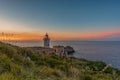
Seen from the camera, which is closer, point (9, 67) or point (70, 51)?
point (9, 67)

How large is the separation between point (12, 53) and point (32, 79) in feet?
20.5

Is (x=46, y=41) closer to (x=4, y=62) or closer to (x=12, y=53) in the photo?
(x=12, y=53)

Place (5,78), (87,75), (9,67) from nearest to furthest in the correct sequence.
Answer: (5,78)
(9,67)
(87,75)

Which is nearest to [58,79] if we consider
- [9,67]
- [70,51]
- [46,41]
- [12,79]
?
[9,67]

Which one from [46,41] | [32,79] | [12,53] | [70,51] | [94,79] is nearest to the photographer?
[32,79]

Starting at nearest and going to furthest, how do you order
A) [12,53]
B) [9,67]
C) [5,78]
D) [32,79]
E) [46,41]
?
[5,78] → [32,79] → [9,67] → [12,53] → [46,41]

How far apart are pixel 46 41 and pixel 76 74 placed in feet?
129

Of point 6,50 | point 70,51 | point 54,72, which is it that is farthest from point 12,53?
point 70,51

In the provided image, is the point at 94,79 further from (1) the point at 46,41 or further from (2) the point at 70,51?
(2) the point at 70,51

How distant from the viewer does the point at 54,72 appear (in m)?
8.09

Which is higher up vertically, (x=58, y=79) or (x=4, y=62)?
(x=4, y=62)

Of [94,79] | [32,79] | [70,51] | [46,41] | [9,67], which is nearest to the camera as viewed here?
[32,79]

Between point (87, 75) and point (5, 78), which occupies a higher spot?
point (5, 78)

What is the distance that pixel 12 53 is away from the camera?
36.7 feet
